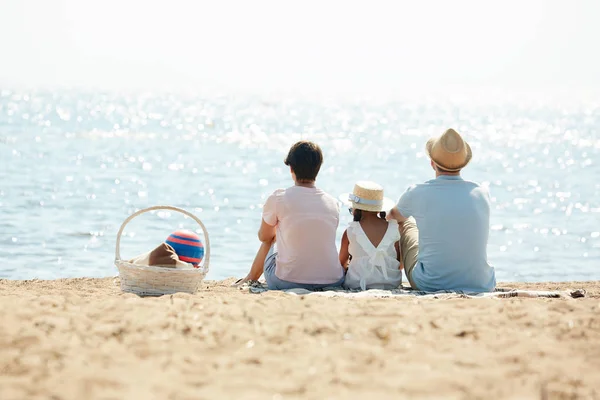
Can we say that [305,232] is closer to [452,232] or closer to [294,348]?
[452,232]

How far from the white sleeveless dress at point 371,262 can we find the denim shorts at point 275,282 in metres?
0.17

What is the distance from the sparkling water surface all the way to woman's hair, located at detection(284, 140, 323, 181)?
11.0 feet

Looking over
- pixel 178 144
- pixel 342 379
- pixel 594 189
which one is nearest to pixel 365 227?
pixel 342 379

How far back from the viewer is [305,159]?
702cm

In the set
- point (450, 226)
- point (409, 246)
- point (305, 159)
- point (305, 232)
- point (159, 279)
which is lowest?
point (159, 279)

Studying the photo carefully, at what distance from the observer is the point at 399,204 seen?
273 inches

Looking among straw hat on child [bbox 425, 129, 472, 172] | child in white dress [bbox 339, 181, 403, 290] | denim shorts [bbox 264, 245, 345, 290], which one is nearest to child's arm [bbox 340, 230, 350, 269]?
child in white dress [bbox 339, 181, 403, 290]

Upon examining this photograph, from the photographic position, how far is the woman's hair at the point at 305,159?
6973mm

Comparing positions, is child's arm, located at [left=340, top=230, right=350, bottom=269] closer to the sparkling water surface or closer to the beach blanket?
the beach blanket

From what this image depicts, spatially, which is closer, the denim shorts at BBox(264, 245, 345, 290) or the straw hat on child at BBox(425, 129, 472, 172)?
the straw hat on child at BBox(425, 129, 472, 172)

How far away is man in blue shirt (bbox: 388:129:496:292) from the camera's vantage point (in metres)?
6.71

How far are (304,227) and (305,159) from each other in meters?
0.53

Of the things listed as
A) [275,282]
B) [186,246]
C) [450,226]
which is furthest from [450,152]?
[186,246]

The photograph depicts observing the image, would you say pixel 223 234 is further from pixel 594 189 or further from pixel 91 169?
pixel 594 189
